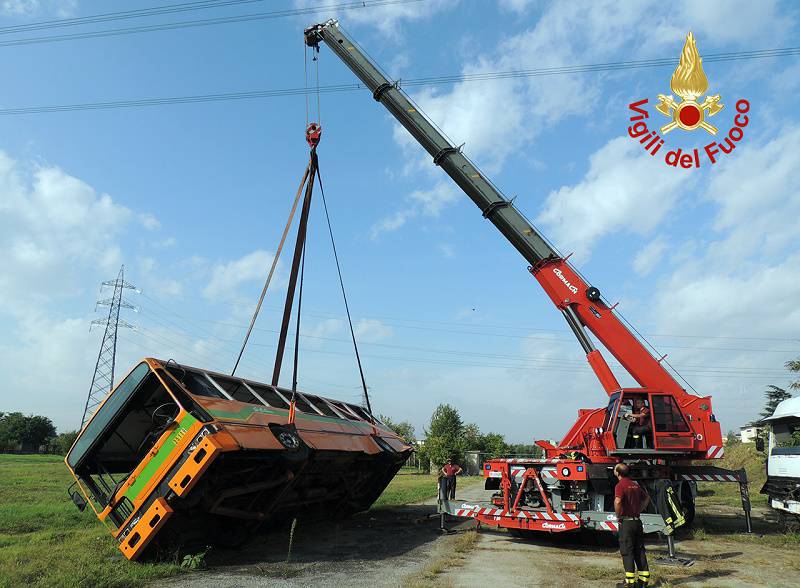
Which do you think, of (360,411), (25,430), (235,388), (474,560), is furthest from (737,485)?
(25,430)

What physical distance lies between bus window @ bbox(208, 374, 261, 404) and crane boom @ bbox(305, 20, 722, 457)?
6280 mm

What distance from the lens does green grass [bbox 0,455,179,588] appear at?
603 centimetres

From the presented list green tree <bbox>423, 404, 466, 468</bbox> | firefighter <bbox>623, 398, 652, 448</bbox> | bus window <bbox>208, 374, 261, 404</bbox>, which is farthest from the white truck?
green tree <bbox>423, 404, 466, 468</bbox>

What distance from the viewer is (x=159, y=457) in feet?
22.1

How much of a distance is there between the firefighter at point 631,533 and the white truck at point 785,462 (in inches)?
225

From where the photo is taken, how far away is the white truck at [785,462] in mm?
10207

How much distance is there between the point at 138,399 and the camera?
789 centimetres

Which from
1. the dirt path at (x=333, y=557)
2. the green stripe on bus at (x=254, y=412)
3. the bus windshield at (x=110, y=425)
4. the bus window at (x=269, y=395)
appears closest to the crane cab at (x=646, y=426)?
the dirt path at (x=333, y=557)

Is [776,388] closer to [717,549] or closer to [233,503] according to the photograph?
[717,549]

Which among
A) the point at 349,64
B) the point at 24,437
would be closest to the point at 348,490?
the point at 349,64

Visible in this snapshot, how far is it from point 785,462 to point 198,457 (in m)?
10.8

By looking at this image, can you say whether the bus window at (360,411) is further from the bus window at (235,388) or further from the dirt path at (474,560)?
the bus window at (235,388)

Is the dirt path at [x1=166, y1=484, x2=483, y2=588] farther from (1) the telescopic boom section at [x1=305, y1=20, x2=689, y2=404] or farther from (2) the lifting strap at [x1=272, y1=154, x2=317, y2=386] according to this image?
(1) the telescopic boom section at [x1=305, y1=20, x2=689, y2=404]

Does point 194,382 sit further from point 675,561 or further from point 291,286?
point 675,561
